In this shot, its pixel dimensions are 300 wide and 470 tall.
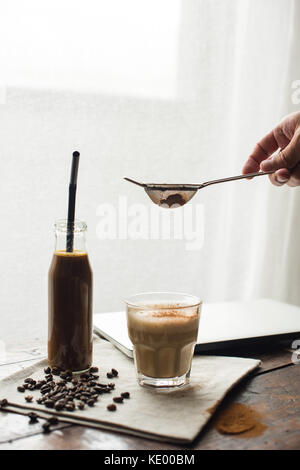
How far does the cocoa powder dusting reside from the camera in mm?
762

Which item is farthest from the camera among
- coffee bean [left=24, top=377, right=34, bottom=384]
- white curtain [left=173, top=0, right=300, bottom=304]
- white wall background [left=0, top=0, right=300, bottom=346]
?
white curtain [left=173, top=0, right=300, bottom=304]

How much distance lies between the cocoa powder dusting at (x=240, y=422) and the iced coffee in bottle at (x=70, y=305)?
0.31 m

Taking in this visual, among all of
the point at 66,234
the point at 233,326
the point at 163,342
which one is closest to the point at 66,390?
the point at 163,342

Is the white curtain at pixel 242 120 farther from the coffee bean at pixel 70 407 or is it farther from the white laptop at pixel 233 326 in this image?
the coffee bean at pixel 70 407

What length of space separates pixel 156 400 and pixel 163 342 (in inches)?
4.2

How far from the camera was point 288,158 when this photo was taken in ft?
4.29

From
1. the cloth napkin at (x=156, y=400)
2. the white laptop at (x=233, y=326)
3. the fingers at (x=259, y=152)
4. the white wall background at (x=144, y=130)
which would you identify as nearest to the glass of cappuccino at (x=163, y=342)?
the cloth napkin at (x=156, y=400)

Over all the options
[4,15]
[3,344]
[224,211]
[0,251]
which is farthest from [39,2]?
[3,344]

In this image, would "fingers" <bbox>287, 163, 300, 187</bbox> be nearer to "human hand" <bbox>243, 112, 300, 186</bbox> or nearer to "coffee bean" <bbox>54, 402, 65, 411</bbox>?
"human hand" <bbox>243, 112, 300, 186</bbox>

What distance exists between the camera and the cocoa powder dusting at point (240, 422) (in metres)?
0.76

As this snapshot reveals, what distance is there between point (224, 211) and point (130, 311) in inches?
50.2

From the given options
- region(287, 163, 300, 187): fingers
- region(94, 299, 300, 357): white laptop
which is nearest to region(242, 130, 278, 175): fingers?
region(287, 163, 300, 187): fingers

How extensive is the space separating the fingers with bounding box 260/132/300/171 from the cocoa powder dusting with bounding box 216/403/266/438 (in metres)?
0.68

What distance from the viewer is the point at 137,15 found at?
1.91 m
